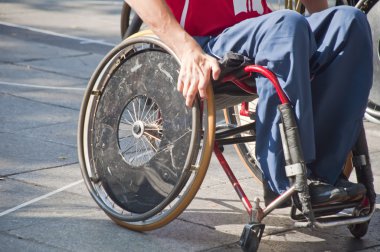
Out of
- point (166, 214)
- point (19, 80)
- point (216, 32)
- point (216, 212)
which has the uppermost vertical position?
point (216, 32)

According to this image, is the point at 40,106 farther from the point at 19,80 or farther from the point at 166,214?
the point at 166,214

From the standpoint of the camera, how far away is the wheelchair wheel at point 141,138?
12.9 feet

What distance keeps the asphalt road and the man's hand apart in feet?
2.26

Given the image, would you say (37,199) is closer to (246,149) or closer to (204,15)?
(246,149)

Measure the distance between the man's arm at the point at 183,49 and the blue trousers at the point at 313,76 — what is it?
158 millimetres

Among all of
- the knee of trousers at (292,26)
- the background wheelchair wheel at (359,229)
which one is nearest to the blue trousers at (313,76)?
the knee of trousers at (292,26)

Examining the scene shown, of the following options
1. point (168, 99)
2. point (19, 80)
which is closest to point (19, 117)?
point (19, 80)

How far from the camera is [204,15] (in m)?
4.09

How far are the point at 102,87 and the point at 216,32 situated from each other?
63 cm

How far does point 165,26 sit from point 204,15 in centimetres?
26

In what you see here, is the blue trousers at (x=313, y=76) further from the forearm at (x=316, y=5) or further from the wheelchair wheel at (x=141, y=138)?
the forearm at (x=316, y=5)

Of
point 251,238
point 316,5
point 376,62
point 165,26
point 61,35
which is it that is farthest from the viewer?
point 61,35

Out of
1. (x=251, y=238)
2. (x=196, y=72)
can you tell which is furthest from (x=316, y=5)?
(x=251, y=238)

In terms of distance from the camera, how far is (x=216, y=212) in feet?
15.0
